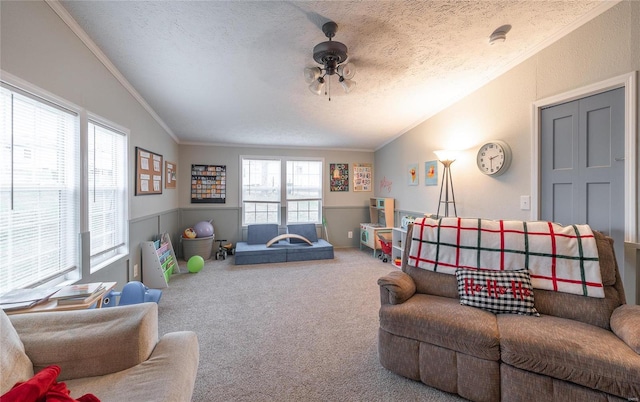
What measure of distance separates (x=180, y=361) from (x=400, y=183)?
14.4 ft

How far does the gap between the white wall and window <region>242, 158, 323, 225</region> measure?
2393 millimetres

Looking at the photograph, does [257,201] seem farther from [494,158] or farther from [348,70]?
[494,158]

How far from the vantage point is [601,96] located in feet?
7.03

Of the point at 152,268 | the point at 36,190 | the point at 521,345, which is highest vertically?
the point at 36,190

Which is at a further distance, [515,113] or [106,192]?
[515,113]

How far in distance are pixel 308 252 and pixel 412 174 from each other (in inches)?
91.9

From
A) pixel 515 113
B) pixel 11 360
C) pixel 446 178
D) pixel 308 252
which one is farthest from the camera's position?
pixel 308 252

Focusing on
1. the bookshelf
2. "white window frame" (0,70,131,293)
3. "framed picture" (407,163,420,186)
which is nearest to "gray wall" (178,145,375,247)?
"framed picture" (407,163,420,186)

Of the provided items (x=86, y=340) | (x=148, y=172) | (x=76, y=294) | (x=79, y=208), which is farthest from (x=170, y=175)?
(x=86, y=340)

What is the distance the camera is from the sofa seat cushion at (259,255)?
14.8ft

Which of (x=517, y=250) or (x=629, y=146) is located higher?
(x=629, y=146)

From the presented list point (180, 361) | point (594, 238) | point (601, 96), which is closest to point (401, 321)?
point (180, 361)

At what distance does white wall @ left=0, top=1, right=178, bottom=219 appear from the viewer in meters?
1.49

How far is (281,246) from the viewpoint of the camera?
4797 mm
